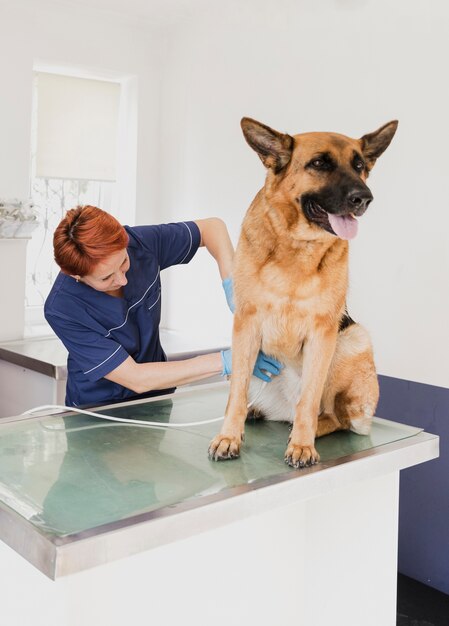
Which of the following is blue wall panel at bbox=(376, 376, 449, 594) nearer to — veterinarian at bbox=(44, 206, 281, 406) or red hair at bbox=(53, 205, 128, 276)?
veterinarian at bbox=(44, 206, 281, 406)

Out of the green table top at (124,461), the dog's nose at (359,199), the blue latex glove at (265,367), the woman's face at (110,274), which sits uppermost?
the dog's nose at (359,199)

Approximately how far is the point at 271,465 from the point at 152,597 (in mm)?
297

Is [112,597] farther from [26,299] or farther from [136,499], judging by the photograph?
[26,299]

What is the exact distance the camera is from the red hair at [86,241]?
5.43 ft

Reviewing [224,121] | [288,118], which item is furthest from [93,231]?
[224,121]

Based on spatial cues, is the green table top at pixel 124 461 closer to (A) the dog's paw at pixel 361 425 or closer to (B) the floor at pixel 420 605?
(A) the dog's paw at pixel 361 425

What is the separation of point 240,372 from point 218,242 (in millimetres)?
849

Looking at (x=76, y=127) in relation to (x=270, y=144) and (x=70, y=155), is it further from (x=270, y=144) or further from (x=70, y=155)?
(x=270, y=144)

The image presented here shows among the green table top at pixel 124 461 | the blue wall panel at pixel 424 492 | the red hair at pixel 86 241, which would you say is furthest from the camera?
the blue wall panel at pixel 424 492

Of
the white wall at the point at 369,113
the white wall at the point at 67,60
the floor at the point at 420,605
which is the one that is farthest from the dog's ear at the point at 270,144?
the white wall at the point at 67,60

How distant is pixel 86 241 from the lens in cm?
165

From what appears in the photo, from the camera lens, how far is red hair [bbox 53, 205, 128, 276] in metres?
1.66

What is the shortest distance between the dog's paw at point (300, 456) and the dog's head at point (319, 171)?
384 mm

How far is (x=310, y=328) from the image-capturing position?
130cm
